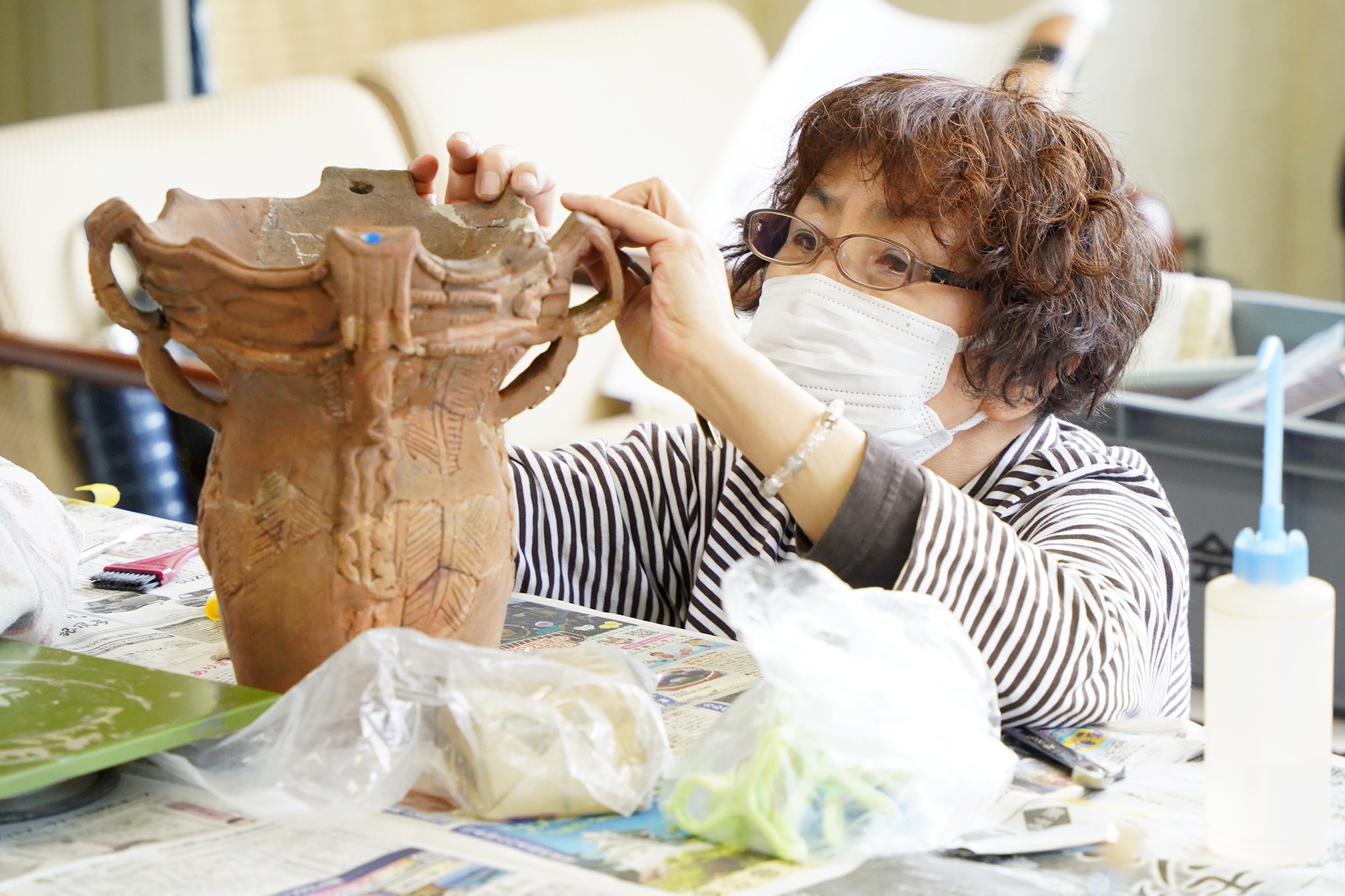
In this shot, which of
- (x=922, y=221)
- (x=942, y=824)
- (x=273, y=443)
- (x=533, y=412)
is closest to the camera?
(x=942, y=824)

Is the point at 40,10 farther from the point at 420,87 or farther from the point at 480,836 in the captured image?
the point at 480,836

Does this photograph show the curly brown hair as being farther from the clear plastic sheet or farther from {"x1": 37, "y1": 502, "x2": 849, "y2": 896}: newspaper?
the clear plastic sheet

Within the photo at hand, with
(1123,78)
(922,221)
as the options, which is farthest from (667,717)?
(1123,78)

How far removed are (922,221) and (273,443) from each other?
59 cm

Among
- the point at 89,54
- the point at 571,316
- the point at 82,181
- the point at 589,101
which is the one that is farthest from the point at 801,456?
the point at 89,54

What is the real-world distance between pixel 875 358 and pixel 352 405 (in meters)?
0.51

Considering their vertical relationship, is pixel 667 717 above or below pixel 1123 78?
below

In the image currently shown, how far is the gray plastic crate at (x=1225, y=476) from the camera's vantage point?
2131 millimetres

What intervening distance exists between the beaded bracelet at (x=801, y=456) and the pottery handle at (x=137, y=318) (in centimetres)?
38

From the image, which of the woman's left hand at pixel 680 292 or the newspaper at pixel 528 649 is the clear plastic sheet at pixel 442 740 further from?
the woman's left hand at pixel 680 292

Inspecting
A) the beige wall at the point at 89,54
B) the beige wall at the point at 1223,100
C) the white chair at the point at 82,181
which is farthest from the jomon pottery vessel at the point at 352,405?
the beige wall at the point at 1223,100

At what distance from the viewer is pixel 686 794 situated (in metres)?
0.79

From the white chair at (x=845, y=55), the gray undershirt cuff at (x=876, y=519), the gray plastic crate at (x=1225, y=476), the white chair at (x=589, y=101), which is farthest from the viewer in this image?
the white chair at (x=845, y=55)

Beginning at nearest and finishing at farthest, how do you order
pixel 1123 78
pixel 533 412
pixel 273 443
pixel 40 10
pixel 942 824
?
pixel 942 824 → pixel 273 443 → pixel 533 412 → pixel 40 10 → pixel 1123 78
